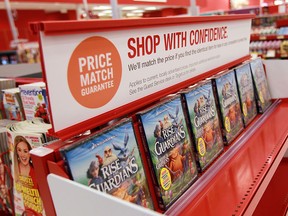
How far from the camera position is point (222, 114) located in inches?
66.6

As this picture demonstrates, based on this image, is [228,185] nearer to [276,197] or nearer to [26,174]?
[26,174]

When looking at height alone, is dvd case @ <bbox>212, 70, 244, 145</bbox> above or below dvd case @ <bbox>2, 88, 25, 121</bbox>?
below

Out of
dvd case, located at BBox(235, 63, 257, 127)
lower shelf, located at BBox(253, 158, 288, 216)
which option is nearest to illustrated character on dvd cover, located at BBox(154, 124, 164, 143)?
dvd case, located at BBox(235, 63, 257, 127)

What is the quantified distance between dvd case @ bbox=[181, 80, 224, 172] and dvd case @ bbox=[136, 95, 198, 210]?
0.06m

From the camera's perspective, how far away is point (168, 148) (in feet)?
4.05

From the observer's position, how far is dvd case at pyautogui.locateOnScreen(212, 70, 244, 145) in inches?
66.6

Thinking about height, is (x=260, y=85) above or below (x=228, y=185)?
above

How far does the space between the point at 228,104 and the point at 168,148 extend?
69 centimetres

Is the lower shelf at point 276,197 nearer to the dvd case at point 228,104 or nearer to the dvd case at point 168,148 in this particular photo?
the dvd case at point 228,104

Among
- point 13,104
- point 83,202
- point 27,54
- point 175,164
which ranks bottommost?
point 175,164

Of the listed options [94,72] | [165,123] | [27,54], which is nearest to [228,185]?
[165,123]

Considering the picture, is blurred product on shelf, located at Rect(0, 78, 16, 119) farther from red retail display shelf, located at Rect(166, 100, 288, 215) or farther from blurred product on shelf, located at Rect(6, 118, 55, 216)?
red retail display shelf, located at Rect(166, 100, 288, 215)

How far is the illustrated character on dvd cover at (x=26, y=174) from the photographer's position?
1.13 metres

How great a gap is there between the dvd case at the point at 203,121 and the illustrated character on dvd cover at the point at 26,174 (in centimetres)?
71
